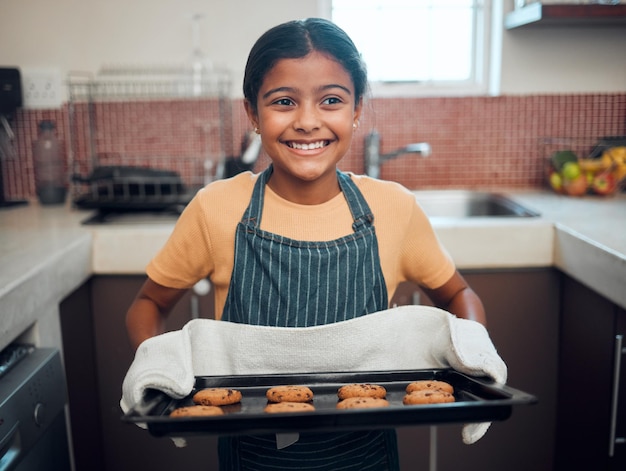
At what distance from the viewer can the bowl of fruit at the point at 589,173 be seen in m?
2.11

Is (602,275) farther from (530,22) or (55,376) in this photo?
(55,376)

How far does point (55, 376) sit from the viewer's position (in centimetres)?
130

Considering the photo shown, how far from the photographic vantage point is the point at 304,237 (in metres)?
1.09

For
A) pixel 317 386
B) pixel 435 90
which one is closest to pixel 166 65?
pixel 435 90

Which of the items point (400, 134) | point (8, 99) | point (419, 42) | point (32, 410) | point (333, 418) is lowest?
point (32, 410)

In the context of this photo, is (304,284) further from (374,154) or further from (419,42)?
(419,42)

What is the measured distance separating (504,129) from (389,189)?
4.23 ft

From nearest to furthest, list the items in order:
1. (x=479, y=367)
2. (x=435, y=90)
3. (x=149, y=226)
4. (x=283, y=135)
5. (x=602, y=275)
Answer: (x=479, y=367)
(x=283, y=135)
(x=602, y=275)
(x=149, y=226)
(x=435, y=90)

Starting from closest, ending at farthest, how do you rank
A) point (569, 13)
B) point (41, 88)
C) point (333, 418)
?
point (333, 418) < point (569, 13) < point (41, 88)

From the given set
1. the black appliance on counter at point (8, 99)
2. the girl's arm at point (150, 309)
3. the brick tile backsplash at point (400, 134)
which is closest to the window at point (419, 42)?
the brick tile backsplash at point (400, 134)

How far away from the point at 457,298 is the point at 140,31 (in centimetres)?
154

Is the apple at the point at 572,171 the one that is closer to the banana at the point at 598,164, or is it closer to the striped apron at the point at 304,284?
the banana at the point at 598,164

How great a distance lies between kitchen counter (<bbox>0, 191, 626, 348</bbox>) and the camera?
1.38m

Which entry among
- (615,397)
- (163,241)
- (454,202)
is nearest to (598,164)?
(454,202)
